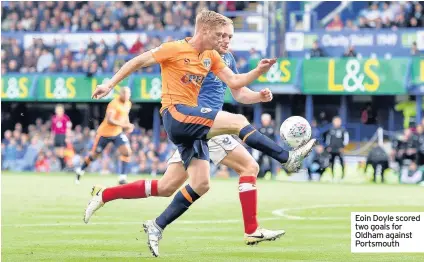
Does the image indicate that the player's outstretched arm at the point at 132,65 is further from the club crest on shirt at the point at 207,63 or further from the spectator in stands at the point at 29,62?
the spectator in stands at the point at 29,62

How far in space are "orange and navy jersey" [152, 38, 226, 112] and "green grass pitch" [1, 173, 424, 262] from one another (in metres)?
1.47

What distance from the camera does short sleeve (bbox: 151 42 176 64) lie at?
9941 mm

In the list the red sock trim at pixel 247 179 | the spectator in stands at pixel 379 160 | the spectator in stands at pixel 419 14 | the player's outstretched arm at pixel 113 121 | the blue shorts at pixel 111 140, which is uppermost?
the spectator in stands at pixel 419 14

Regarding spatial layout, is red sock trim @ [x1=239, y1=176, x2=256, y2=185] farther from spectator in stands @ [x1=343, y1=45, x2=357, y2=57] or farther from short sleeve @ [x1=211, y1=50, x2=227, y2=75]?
spectator in stands @ [x1=343, y1=45, x2=357, y2=57]

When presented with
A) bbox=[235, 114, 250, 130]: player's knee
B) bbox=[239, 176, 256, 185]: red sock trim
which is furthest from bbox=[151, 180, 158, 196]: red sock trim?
bbox=[235, 114, 250, 130]: player's knee

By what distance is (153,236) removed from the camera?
10273 mm

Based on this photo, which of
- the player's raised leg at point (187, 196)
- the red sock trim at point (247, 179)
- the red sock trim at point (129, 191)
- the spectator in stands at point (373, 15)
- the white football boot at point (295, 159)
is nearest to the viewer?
the white football boot at point (295, 159)

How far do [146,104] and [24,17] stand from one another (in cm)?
524

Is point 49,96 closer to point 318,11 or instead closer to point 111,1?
point 111,1

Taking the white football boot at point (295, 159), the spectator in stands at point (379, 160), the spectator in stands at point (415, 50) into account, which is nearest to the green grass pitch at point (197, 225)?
the white football boot at point (295, 159)

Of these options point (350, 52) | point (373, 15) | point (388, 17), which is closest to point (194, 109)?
point (350, 52)

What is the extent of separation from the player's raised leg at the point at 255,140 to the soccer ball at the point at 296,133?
0.25 metres

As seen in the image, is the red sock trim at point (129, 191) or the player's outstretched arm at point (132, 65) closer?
the player's outstretched arm at point (132, 65)

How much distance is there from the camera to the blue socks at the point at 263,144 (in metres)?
9.61
